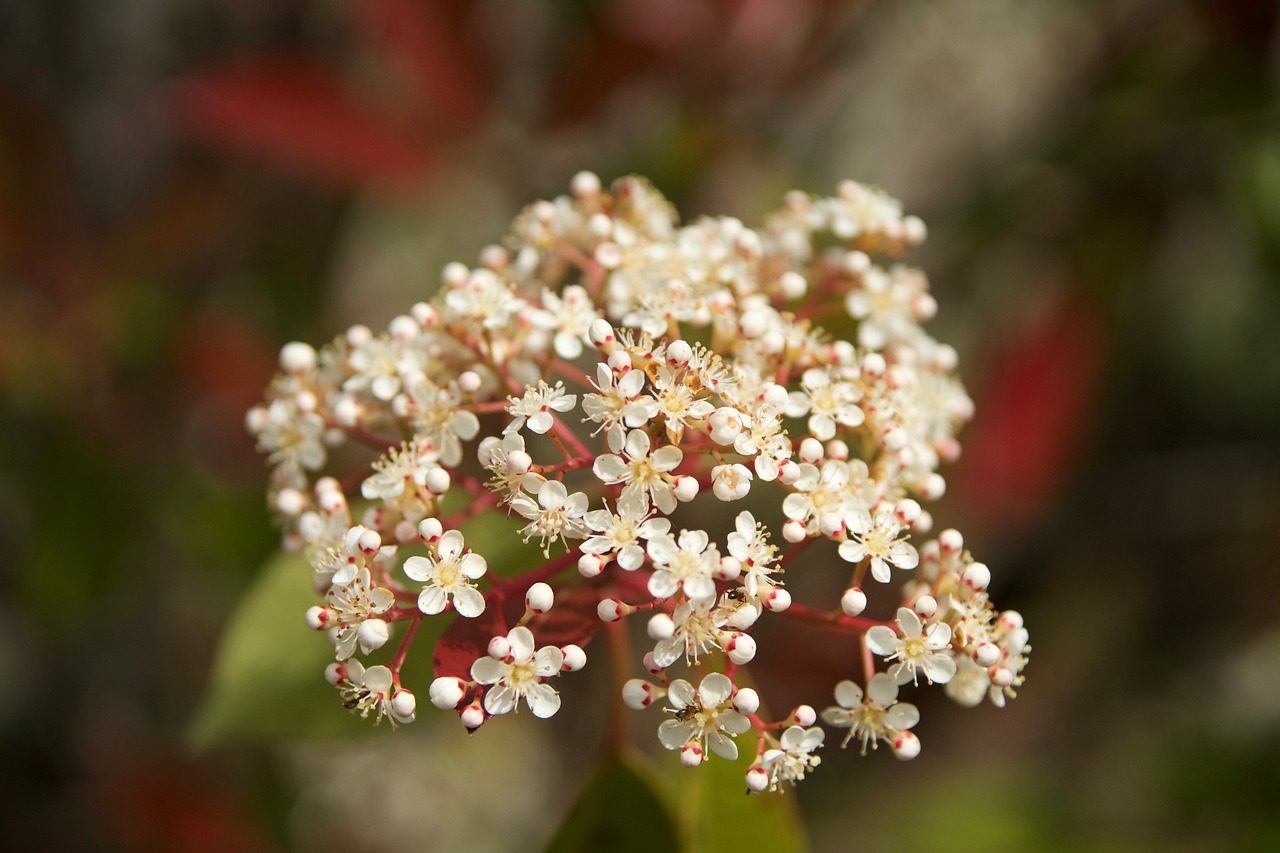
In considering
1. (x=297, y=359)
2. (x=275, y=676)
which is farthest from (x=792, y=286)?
(x=275, y=676)

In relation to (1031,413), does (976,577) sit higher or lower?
higher

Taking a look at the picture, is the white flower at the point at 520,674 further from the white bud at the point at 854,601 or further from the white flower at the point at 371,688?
the white bud at the point at 854,601

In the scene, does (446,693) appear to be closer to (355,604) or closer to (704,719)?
(355,604)

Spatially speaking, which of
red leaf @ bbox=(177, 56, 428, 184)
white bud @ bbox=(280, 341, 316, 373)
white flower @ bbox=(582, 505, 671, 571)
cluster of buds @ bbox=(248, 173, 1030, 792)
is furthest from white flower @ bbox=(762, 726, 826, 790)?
red leaf @ bbox=(177, 56, 428, 184)

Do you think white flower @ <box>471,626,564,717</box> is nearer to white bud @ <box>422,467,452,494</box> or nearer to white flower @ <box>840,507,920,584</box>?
white bud @ <box>422,467,452,494</box>

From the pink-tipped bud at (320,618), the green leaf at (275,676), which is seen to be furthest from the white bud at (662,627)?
the green leaf at (275,676)
